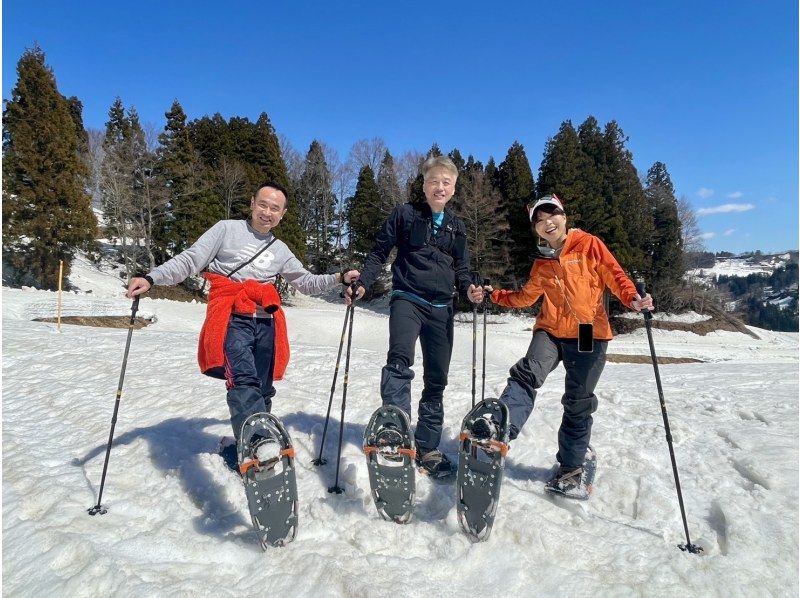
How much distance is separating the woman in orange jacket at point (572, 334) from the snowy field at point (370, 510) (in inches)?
14.8

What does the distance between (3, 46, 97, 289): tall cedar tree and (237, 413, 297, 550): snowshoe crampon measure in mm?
29449

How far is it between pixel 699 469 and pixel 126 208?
34.8 meters

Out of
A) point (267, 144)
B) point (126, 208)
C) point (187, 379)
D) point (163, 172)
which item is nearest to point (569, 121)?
point (267, 144)

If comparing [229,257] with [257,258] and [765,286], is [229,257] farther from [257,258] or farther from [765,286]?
[765,286]

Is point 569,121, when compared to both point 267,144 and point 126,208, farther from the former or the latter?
point 126,208

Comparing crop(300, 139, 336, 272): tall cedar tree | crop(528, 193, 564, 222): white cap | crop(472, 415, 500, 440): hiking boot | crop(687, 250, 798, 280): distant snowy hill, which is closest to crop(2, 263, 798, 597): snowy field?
crop(472, 415, 500, 440): hiking boot

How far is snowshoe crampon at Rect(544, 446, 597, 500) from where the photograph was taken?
11.4 ft

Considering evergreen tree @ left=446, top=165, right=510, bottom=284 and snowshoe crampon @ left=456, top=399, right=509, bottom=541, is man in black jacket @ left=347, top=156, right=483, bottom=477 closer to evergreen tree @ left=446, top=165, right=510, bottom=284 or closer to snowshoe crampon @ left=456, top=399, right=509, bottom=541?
snowshoe crampon @ left=456, top=399, right=509, bottom=541

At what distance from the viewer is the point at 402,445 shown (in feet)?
10.9

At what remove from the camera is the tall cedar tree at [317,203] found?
1823 inches

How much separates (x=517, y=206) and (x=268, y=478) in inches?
1321

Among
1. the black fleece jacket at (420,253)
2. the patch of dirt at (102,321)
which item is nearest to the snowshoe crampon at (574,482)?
the black fleece jacket at (420,253)

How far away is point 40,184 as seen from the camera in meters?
25.4

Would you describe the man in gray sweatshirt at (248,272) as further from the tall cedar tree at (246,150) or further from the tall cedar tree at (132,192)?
the tall cedar tree at (246,150)
